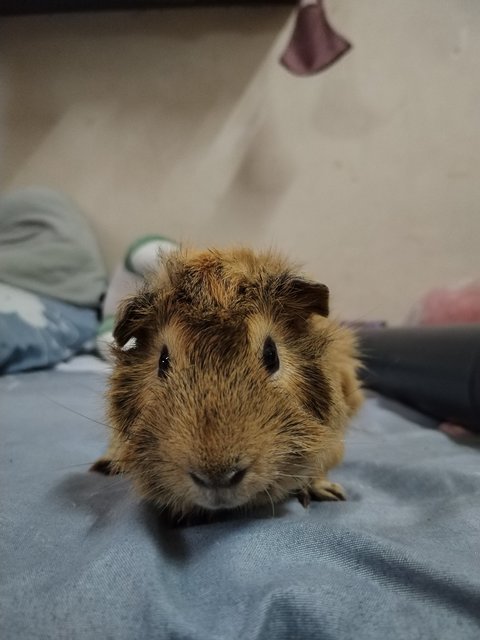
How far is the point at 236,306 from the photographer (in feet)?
2.79

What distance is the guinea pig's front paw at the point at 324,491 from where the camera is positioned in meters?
1.04

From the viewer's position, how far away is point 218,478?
0.70m

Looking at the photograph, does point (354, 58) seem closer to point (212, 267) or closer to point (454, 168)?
point (454, 168)

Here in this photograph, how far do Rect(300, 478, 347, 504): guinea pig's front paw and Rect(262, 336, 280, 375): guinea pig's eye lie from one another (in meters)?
0.30

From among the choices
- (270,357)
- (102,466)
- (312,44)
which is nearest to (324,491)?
(270,357)

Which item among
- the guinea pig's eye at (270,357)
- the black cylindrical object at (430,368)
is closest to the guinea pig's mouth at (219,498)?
the guinea pig's eye at (270,357)

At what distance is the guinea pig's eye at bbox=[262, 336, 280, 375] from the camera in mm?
857

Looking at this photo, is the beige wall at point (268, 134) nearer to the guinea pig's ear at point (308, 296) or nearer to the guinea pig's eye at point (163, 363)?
the guinea pig's ear at point (308, 296)

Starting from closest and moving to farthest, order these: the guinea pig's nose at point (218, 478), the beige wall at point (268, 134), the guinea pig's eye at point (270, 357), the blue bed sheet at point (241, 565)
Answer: the blue bed sheet at point (241, 565) → the guinea pig's nose at point (218, 478) → the guinea pig's eye at point (270, 357) → the beige wall at point (268, 134)

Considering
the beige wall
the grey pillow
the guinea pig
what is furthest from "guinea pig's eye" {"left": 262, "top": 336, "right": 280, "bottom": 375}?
the beige wall

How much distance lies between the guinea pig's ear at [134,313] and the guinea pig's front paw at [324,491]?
0.46 m

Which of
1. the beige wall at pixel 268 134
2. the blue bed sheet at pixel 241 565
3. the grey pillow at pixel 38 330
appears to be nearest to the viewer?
the blue bed sheet at pixel 241 565

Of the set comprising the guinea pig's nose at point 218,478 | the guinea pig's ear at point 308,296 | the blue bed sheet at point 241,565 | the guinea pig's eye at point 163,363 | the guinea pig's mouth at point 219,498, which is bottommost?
the blue bed sheet at point 241,565

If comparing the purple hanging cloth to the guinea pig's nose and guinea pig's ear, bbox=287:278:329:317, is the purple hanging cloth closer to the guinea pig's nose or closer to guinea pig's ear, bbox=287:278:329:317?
→ guinea pig's ear, bbox=287:278:329:317
